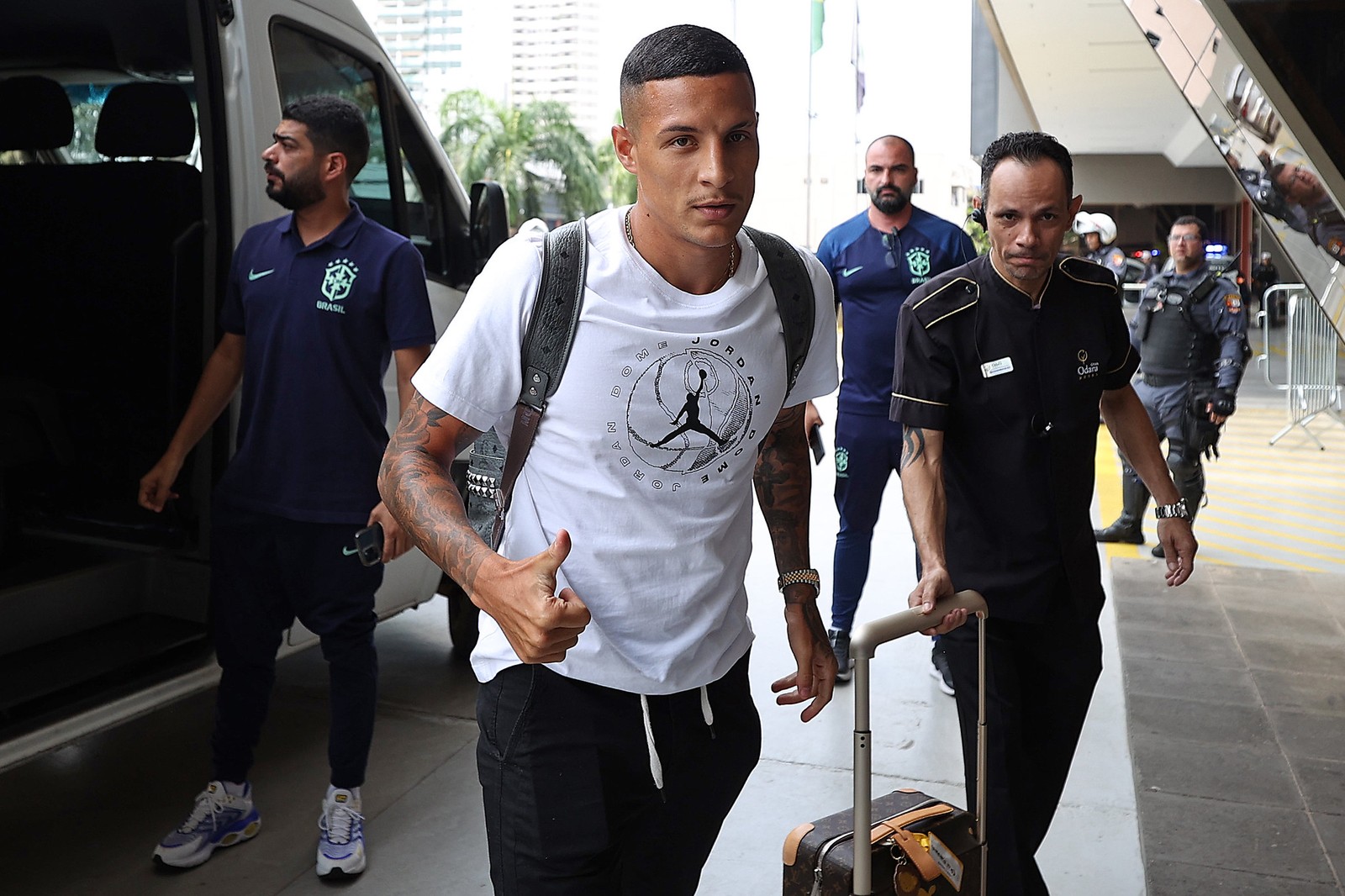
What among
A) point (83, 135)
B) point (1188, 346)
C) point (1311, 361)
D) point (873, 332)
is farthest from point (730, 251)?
point (1311, 361)

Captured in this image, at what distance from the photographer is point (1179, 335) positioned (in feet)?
24.5

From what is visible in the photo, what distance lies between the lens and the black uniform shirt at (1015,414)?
2.87 m

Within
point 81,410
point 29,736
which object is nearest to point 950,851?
point 29,736

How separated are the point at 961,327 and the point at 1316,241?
1.82 m

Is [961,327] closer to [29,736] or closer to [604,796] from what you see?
[604,796]

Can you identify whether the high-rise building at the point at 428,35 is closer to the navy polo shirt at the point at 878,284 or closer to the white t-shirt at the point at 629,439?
the navy polo shirt at the point at 878,284

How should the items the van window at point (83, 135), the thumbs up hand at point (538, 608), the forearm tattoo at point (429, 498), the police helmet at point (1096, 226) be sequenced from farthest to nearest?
the police helmet at point (1096, 226), the van window at point (83, 135), the forearm tattoo at point (429, 498), the thumbs up hand at point (538, 608)

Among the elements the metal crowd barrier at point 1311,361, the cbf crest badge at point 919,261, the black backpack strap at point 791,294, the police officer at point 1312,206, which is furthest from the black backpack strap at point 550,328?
the metal crowd barrier at point 1311,361

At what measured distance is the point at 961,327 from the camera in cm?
290

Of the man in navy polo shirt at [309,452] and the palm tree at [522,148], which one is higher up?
the palm tree at [522,148]

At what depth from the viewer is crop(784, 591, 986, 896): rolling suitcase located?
2.13 metres

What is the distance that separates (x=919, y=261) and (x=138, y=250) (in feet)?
10.0

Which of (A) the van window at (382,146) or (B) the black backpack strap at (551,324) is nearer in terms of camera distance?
(B) the black backpack strap at (551,324)

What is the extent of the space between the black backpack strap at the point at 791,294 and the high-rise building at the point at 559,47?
84728 millimetres
